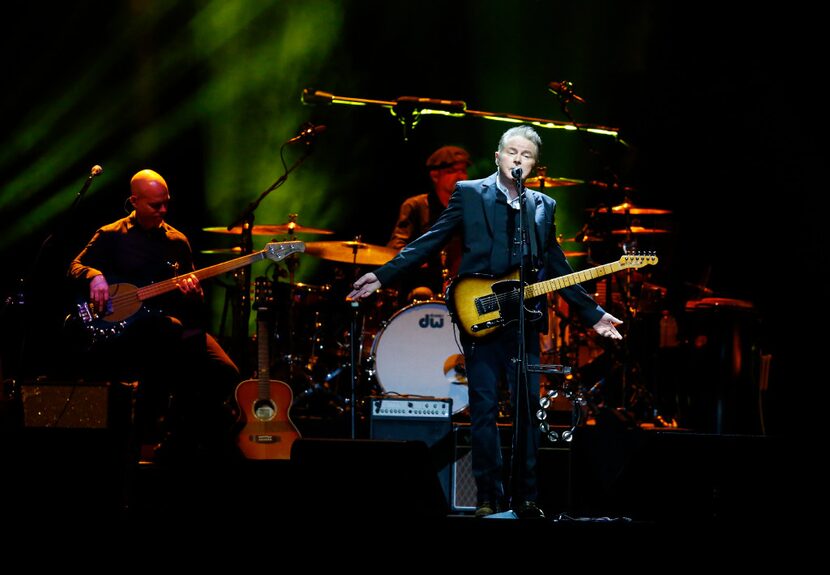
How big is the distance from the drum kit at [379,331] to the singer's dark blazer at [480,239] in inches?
71.6

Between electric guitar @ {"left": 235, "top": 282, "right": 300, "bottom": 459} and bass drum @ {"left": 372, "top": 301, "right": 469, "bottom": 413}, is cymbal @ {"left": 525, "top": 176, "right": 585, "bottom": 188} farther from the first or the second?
electric guitar @ {"left": 235, "top": 282, "right": 300, "bottom": 459}

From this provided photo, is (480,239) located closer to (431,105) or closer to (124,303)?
(124,303)

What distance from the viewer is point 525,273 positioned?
4836 mm

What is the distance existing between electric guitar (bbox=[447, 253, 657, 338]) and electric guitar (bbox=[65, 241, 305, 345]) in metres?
2.20

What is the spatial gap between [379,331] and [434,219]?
1365 millimetres

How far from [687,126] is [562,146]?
133cm

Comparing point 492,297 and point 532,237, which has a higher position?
point 532,237

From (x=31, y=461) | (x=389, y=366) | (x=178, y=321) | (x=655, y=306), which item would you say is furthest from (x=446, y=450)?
(x=655, y=306)

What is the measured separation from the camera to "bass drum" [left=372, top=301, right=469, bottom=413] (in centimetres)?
681

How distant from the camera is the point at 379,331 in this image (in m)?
6.96

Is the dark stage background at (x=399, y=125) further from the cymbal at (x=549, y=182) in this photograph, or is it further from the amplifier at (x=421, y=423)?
the amplifier at (x=421, y=423)

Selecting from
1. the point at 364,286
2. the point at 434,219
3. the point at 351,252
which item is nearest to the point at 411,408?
the point at 364,286

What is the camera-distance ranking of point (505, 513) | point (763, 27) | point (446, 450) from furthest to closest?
point (763, 27) < point (446, 450) < point (505, 513)

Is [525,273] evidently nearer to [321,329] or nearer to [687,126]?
[321,329]
